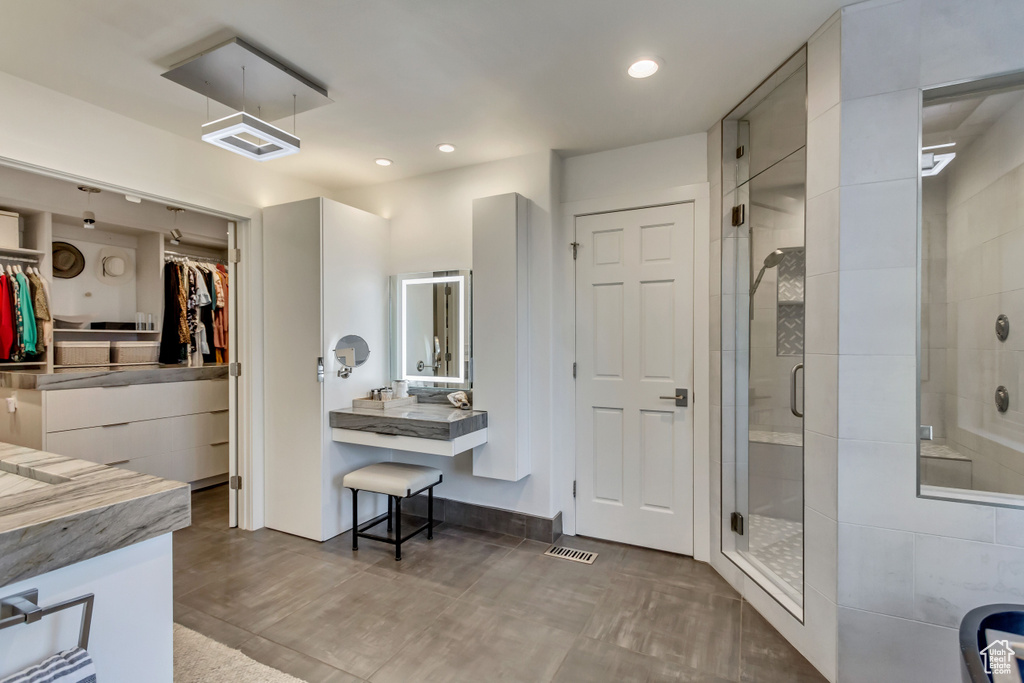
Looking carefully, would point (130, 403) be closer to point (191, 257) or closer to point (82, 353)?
point (82, 353)

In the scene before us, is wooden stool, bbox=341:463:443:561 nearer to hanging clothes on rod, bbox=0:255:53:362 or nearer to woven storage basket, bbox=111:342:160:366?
woven storage basket, bbox=111:342:160:366

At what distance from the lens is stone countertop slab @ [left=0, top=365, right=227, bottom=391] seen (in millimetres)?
3256

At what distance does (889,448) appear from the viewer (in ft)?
5.71

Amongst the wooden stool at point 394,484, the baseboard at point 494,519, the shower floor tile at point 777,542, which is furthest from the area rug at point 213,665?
the shower floor tile at point 777,542

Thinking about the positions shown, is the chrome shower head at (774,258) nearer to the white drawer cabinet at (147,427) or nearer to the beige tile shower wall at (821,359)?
the beige tile shower wall at (821,359)

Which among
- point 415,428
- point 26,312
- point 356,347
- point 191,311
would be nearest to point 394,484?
point 415,428

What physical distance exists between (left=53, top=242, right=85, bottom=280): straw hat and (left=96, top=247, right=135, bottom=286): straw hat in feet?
0.55

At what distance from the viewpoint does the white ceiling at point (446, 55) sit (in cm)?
177

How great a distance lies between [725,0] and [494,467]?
255cm

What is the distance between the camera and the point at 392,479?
2924 millimetres

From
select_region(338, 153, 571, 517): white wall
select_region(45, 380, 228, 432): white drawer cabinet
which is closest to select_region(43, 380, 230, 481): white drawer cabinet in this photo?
select_region(45, 380, 228, 432): white drawer cabinet

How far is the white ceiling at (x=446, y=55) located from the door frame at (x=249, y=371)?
760 millimetres

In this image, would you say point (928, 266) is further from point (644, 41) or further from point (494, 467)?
point (494, 467)

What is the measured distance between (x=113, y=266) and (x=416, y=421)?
386 centimetres
